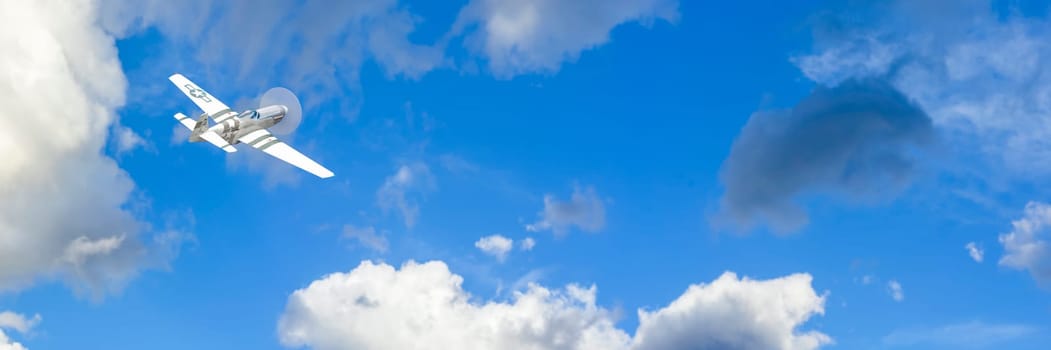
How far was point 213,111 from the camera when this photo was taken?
148 meters

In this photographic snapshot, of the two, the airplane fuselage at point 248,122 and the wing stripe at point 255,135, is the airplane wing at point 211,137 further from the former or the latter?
the wing stripe at point 255,135

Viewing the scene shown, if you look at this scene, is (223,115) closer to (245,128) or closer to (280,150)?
(245,128)

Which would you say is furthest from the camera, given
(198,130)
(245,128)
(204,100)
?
(204,100)

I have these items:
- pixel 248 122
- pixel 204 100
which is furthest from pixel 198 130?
pixel 204 100

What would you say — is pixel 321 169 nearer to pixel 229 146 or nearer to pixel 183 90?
pixel 229 146

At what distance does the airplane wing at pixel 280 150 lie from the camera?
14150 centimetres

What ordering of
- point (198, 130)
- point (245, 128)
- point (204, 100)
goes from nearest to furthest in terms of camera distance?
point (198, 130) < point (245, 128) < point (204, 100)

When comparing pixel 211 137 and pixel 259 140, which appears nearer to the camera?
pixel 211 137

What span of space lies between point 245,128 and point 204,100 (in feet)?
48.8

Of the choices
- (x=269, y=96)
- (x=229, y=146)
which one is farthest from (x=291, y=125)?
(x=229, y=146)

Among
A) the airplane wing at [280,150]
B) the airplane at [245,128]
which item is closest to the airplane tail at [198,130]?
the airplane at [245,128]

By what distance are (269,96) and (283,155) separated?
1392 centimetres

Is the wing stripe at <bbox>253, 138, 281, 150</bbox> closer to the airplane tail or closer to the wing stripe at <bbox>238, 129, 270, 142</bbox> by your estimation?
the wing stripe at <bbox>238, 129, 270, 142</bbox>

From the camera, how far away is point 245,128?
146 meters
